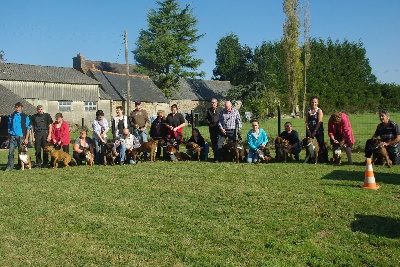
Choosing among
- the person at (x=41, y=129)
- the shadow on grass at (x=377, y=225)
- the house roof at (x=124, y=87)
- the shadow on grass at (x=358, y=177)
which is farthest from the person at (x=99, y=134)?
the house roof at (x=124, y=87)

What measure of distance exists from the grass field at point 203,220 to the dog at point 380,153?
21.5 inches

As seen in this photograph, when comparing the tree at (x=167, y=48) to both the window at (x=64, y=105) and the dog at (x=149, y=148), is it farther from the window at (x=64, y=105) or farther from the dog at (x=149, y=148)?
the dog at (x=149, y=148)

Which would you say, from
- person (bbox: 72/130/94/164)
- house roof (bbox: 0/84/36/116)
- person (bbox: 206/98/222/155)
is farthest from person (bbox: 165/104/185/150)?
house roof (bbox: 0/84/36/116)

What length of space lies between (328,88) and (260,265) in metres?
49.1

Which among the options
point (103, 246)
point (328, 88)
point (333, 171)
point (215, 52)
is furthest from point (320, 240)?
point (215, 52)

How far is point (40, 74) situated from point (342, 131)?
2942cm

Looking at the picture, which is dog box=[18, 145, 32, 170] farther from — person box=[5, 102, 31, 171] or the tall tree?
the tall tree

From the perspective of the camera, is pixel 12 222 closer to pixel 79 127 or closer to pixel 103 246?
pixel 103 246

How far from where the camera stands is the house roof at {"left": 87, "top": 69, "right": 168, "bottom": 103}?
38844 mm

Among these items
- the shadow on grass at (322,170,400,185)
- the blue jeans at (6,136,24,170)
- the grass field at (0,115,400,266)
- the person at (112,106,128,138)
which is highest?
the person at (112,106,128,138)

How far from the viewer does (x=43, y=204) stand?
6332 millimetres

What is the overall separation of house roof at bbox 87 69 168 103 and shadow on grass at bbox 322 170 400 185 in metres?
31.9

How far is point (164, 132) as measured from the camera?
39.1ft

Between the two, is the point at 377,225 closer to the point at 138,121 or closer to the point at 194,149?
the point at 194,149
